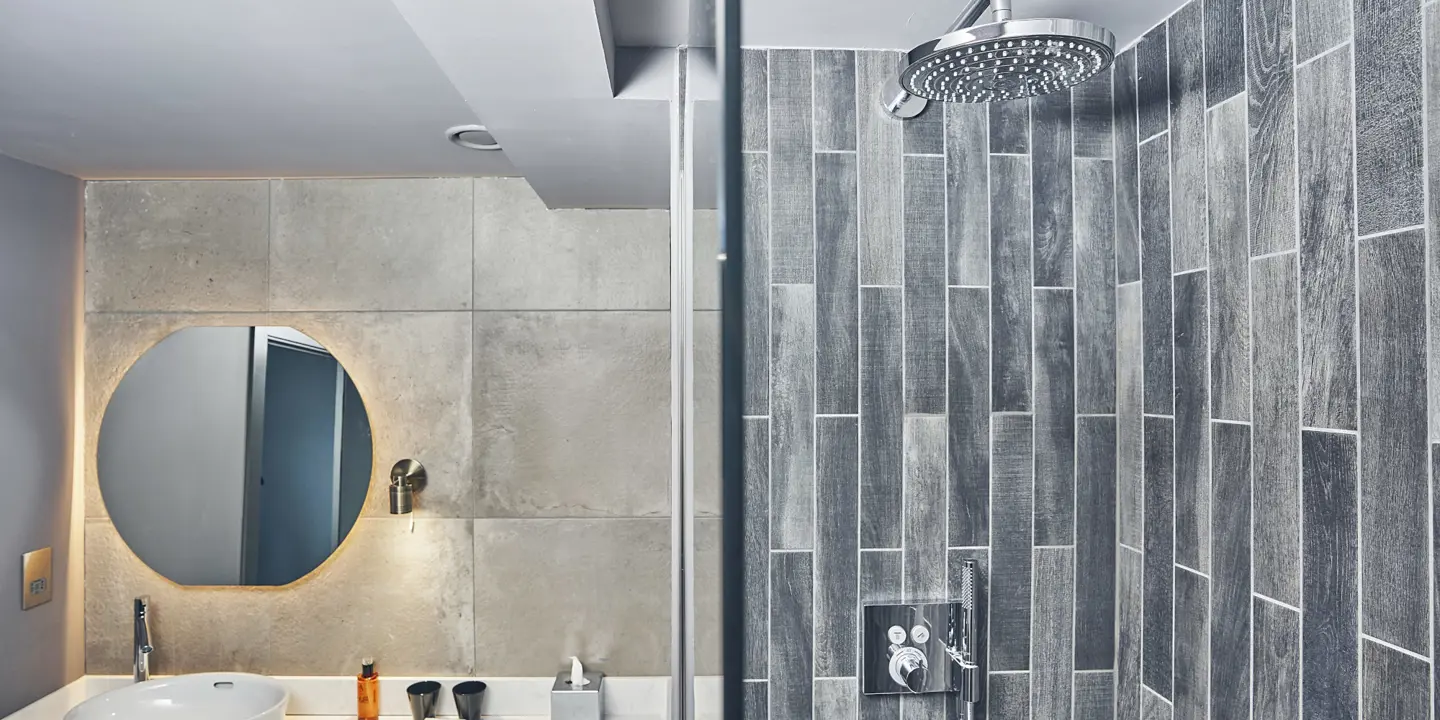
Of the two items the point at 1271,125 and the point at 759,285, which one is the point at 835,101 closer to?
the point at 759,285

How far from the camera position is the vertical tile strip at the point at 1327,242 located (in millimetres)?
716

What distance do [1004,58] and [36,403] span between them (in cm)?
182

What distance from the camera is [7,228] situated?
59.7 inches

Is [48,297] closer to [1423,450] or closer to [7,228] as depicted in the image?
[7,228]

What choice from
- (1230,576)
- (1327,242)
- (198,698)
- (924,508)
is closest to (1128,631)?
(1230,576)

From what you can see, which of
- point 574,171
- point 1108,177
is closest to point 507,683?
point 574,171

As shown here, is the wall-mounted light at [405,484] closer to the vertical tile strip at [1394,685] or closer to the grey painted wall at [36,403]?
the grey painted wall at [36,403]

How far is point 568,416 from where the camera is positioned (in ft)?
5.57

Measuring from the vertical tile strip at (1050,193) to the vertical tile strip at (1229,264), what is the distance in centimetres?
18

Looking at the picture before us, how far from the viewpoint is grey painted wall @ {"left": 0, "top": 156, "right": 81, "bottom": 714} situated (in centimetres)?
151

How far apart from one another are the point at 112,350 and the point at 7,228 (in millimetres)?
302

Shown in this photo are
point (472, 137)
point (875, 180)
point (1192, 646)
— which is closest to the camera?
point (1192, 646)

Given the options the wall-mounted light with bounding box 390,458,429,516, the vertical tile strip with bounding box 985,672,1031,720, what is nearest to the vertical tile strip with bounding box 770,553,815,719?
the vertical tile strip with bounding box 985,672,1031,720

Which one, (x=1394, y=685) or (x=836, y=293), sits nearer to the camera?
(x=1394, y=685)
